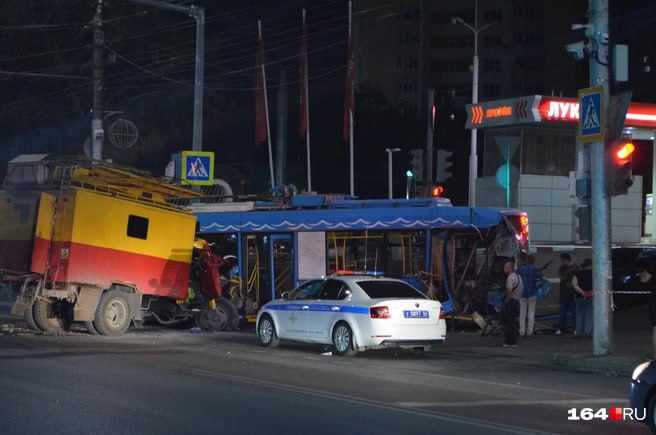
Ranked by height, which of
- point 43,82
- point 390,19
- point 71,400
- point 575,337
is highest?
point 390,19

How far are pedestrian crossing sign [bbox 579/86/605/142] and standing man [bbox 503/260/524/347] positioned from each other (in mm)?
3953

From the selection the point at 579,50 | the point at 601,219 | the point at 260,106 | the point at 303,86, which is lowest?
the point at 601,219

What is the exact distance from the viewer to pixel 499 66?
94.0 metres

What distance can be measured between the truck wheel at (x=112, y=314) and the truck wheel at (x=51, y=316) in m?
0.84

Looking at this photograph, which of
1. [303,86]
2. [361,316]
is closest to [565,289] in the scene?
[361,316]

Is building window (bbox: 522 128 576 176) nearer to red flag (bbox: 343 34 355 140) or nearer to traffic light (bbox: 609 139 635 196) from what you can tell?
red flag (bbox: 343 34 355 140)

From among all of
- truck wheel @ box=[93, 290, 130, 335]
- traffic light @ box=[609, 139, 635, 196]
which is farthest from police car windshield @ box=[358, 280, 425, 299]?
truck wheel @ box=[93, 290, 130, 335]

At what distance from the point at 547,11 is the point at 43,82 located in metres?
58.6

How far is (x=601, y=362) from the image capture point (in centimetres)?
1641

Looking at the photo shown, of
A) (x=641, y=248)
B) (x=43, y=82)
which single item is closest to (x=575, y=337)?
(x=641, y=248)

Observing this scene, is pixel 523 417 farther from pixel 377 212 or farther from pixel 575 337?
pixel 377 212

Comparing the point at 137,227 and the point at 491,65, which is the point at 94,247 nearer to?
the point at 137,227

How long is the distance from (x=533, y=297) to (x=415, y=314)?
15.4 feet

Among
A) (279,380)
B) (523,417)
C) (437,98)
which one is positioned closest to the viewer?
(523,417)
